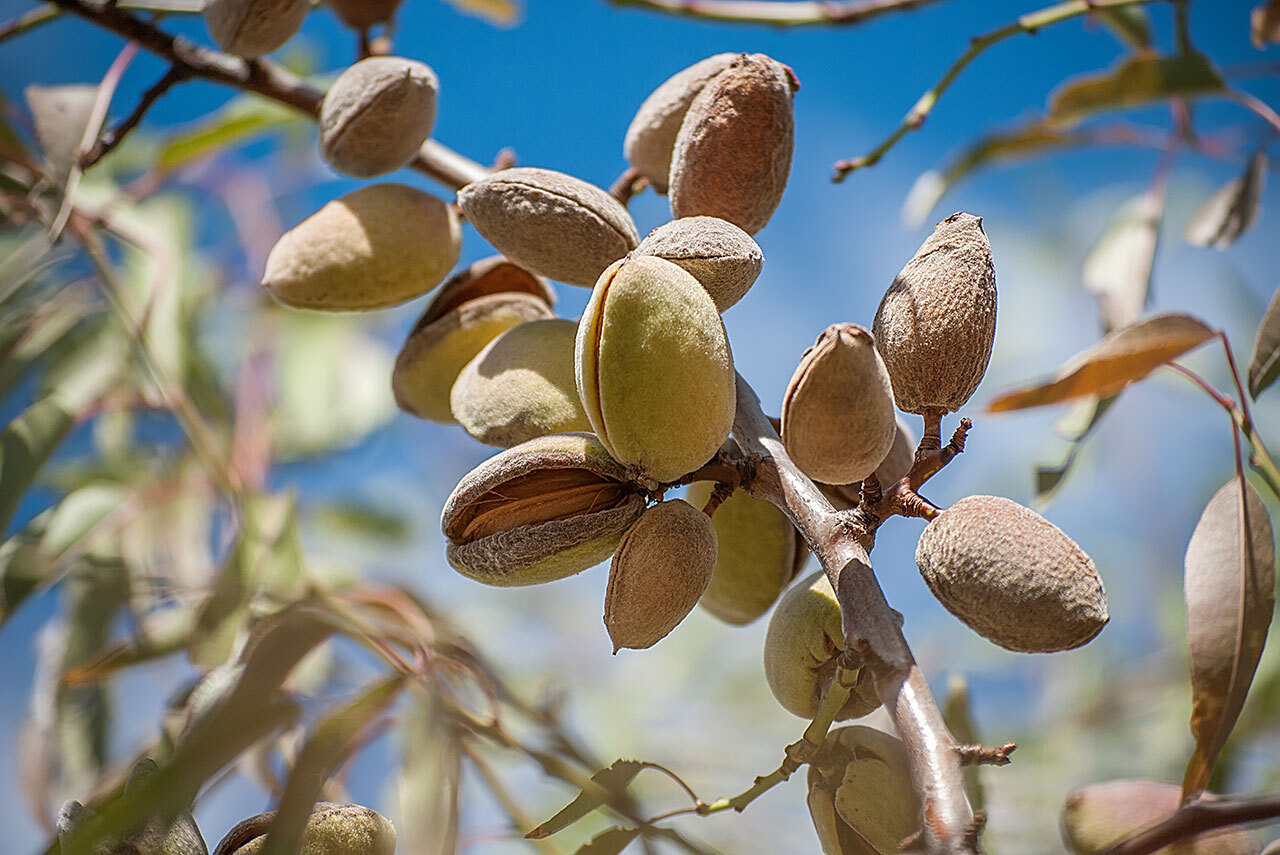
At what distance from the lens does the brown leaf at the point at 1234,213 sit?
116 cm

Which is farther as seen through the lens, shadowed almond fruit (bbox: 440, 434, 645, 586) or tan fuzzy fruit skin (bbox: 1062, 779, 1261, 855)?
tan fuzzy fruit skin (bbox: 1062, 779, 1261, 855)

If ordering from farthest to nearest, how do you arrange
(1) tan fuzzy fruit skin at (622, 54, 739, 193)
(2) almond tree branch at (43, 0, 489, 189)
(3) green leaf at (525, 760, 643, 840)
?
(2) almond tree branch at (43, 0, 489, 189), (1) tan fuzzy fruit skin at (622, 54, 739, 193), (3) green leaf at (525, 760, 643, 840)

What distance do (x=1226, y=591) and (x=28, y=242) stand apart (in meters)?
1.52

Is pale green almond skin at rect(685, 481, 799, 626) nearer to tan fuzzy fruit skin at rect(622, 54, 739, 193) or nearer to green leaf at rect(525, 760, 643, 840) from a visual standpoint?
green leaf at rect(525, 760, 643, 840)

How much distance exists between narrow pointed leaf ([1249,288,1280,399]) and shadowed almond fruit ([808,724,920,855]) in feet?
1.34

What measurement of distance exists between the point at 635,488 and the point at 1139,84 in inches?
34.0

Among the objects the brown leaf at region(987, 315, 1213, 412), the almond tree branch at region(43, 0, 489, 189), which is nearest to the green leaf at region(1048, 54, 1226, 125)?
the brown leaf at region(987, 315, 1213, 412)

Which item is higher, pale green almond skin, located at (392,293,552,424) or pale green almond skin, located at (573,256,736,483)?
pale green almond skin, located at (392,293,552,424)

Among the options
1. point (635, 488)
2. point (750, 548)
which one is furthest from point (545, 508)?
point (750, 548)

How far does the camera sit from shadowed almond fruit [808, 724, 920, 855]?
0.65m

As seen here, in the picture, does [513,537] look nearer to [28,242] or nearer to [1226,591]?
[1226,591]

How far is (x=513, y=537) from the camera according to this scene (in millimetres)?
692

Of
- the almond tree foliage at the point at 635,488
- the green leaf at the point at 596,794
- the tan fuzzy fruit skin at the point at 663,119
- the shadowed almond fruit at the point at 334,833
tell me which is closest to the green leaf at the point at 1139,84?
the almond tree foliage at the point at 635,488

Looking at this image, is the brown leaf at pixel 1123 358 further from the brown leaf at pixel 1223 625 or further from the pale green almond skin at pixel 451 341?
the pale green almond skin at pixel 451 341
